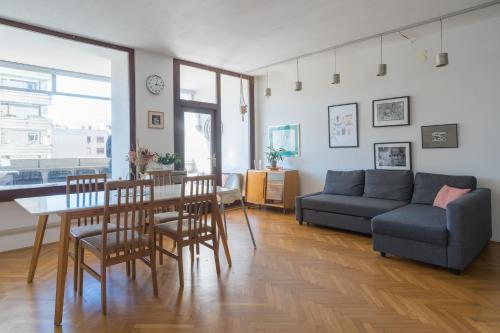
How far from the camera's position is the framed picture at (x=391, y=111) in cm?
441

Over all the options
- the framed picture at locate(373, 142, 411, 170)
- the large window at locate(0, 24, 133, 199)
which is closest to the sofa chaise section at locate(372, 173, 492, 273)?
the framed picture at locate(373, 142, 411, 170)

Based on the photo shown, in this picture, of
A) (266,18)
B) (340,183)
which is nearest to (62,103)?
(266,18)

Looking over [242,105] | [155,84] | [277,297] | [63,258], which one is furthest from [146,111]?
[277,297]

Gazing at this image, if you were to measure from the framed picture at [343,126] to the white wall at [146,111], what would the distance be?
8.76 ft

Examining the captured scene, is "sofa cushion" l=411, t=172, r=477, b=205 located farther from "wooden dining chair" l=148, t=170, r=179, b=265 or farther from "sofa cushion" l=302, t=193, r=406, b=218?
"wooden dining chair" l=148, t=170, r=179, b=265

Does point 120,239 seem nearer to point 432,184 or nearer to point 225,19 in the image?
point 225,19

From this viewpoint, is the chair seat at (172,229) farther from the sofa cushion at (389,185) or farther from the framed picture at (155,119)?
the sofa cushion at (389,185)

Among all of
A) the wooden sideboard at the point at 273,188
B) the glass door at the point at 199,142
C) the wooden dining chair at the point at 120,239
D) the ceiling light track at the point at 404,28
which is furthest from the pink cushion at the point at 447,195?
the glass door at the point at 199,142

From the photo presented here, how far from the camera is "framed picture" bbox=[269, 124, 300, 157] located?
19.0 ft

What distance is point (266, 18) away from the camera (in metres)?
3.61

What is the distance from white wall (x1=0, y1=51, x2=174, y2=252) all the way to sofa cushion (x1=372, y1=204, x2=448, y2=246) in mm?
3359

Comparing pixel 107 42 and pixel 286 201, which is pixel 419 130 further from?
pixel 107 42

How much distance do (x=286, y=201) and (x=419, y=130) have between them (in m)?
2.36

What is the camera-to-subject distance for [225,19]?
11.9 feet
